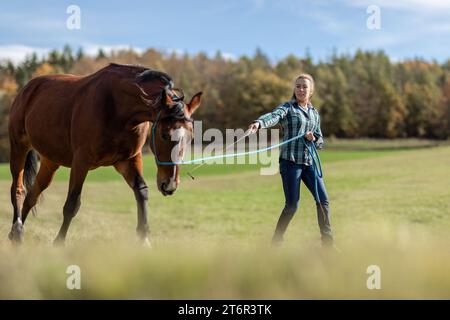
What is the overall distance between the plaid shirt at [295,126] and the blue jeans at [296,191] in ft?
0.31

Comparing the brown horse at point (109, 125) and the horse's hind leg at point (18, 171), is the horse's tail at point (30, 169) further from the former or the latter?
the brown horse at point (109, 125)

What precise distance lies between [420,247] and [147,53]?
115 m

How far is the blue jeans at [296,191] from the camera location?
19.8 feet

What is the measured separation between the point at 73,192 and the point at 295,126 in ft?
9.34

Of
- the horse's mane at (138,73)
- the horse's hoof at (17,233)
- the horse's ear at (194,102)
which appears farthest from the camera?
the horse's hoof at (17,233)

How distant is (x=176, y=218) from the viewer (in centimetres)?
1952

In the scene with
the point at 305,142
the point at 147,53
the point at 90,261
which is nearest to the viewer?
the point at 90,261

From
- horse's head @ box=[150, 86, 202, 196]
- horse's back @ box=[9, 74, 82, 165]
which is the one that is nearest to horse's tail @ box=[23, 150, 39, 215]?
horse's back @ box=[9, 74, 82, 165]

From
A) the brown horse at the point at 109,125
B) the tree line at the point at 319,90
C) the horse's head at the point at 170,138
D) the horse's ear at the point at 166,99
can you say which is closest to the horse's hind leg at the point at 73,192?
the brown horse at the point at 109,125

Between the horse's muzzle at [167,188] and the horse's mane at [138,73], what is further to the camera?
the horse's mane at [138,73]

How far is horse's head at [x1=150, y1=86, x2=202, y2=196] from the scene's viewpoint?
570 cm
